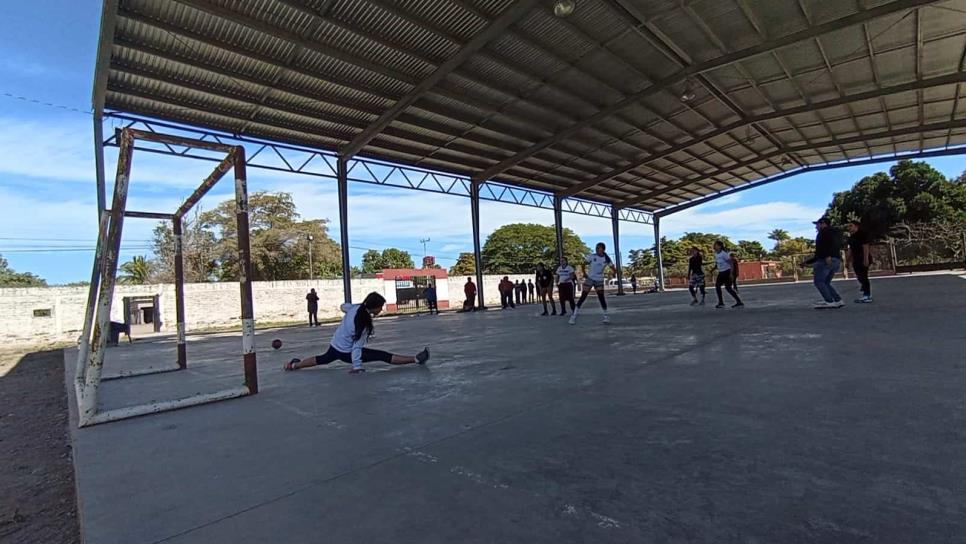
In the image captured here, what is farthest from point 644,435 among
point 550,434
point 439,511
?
point 439,511

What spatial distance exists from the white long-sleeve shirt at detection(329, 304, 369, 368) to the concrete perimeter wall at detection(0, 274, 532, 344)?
52.4 feet

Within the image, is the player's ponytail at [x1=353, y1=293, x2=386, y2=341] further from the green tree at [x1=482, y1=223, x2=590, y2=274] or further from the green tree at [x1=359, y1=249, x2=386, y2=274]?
the green tree at [x1=359, y1=249, x2=386, y2=274]

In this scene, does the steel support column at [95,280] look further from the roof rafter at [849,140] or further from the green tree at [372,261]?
the green tree at [372,261]

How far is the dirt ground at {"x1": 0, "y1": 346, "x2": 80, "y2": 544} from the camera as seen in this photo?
94.0 inches

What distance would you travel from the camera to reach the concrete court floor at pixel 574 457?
1.55m

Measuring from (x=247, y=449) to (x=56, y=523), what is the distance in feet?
3.27

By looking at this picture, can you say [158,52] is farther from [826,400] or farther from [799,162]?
[799,162]

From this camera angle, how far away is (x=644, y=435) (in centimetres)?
233

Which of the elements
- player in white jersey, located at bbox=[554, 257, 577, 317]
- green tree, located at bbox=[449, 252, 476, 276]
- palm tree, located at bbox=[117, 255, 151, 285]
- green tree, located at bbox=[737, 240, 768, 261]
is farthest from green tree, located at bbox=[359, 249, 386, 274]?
player in white jersey, located at bbox=[554, 257, 577, 317]

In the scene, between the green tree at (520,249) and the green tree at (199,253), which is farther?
the green tree at (520,249)

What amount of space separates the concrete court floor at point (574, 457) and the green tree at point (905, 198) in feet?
116

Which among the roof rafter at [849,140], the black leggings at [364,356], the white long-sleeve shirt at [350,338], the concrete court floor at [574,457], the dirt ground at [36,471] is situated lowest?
the dirt ground at [36,471]

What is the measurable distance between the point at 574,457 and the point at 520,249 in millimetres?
59694

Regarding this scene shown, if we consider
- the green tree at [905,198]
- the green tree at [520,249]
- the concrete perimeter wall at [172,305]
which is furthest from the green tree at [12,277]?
the green tree at [905,198]
